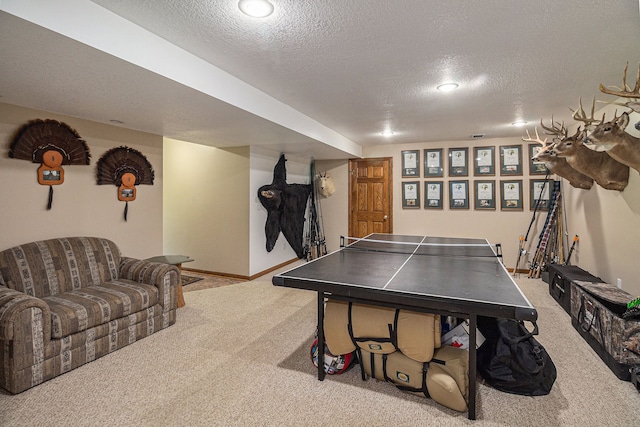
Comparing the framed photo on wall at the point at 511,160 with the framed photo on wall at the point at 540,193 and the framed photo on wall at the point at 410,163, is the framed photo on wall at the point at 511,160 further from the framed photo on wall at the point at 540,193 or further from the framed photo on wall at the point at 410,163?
the framed photo on wall at the point at 410,163

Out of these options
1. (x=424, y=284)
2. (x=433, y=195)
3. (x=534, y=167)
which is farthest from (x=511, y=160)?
(x=424, y=284)

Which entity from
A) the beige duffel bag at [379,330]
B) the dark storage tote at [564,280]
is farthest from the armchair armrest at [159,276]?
the dark storage tote at [564,280]

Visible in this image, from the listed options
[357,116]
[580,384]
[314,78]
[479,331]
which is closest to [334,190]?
[357,116]

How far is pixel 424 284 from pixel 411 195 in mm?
4369

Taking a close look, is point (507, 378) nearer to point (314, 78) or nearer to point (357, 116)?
point (314, 78)

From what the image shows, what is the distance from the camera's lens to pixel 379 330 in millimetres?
2154

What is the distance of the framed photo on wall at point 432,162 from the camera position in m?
5.96

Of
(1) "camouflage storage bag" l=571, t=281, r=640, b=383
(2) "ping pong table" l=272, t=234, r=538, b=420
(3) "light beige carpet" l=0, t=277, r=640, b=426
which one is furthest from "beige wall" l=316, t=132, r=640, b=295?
(2) "ping pong table" l=272, t=234, r=538, b=420

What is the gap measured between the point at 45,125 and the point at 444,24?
3619 mm

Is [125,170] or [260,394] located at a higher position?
[125,170]

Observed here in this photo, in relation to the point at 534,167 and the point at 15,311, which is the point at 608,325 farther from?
the point at 15,311

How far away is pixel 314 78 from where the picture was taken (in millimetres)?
2803

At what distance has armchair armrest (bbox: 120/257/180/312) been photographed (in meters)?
3.18

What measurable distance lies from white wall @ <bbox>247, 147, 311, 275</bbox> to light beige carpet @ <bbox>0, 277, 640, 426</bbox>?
2.28 meters
